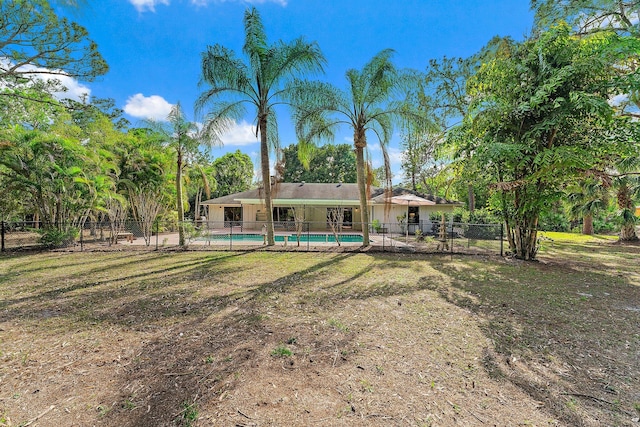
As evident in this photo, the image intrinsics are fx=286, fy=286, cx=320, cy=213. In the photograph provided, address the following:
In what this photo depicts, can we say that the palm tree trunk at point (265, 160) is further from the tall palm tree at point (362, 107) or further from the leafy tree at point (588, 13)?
the leafy tree at point (588, 13)

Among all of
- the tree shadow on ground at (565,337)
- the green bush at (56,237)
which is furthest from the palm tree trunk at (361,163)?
the green bush at (56,237)

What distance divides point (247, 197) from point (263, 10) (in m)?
14.4

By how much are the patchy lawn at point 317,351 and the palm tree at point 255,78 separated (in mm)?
6955

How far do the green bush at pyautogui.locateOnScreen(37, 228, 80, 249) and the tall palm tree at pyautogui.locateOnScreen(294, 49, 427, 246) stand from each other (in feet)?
35.7

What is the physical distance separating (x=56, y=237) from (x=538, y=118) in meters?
18.7

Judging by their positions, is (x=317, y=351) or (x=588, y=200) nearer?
(x=317, y=351)

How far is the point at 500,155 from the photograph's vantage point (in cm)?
855

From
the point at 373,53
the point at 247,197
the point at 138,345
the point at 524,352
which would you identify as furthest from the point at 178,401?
the point at 247,197

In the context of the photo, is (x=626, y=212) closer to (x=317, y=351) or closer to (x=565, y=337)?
(x=565, y=337)

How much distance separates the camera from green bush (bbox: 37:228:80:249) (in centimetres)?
1205

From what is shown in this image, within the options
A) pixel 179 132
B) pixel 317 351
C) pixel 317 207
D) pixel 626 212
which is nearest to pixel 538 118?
pixel 317 351

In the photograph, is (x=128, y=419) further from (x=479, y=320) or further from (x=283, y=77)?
(x=283, y=77)

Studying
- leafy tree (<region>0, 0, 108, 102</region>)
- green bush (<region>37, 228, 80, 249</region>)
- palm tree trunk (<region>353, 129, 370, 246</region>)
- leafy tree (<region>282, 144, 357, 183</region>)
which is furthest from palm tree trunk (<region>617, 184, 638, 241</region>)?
leafy tree (<region>282, 144, 357, 183</region>)

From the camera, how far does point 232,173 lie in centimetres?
3694
